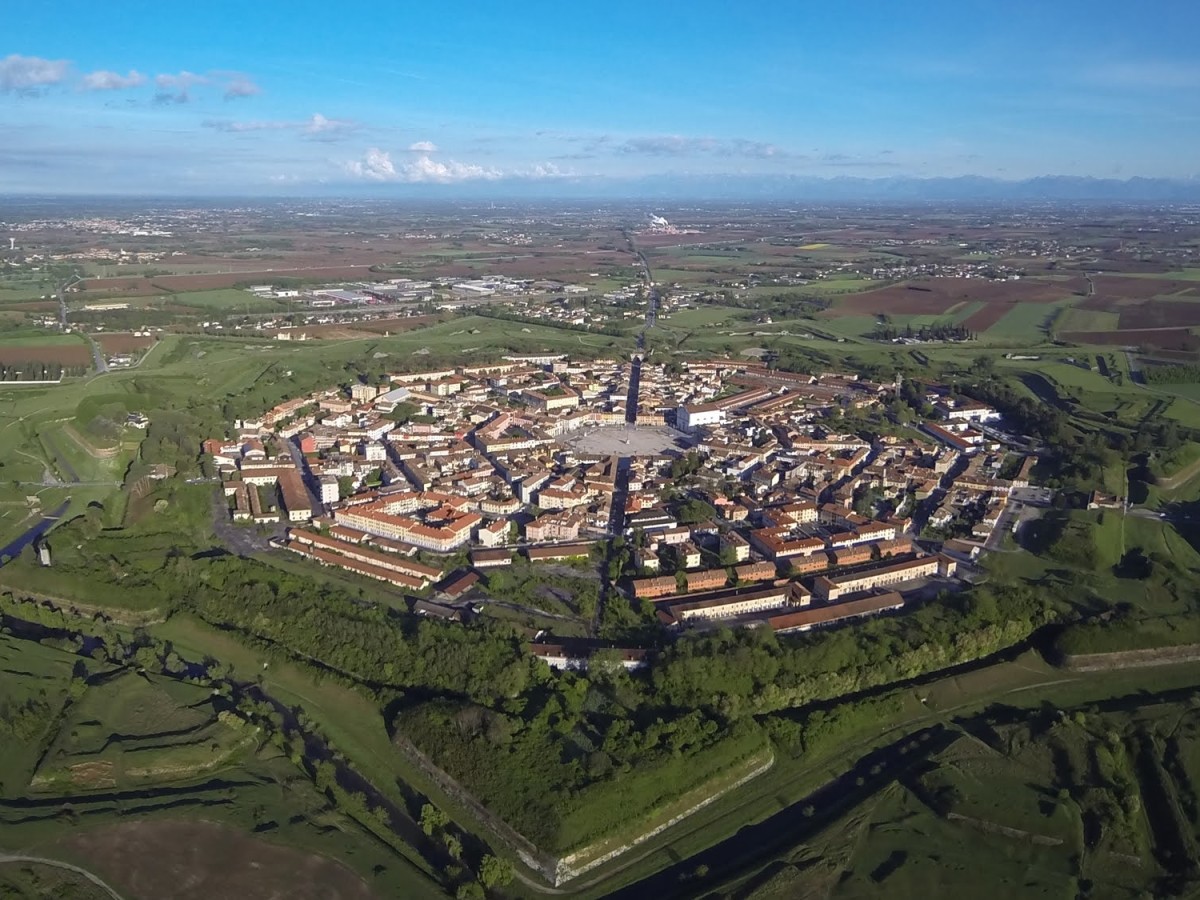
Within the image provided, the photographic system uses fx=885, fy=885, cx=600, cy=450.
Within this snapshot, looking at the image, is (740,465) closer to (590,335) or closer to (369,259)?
(590,335)

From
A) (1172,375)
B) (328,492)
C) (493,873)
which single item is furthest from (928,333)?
(493,873)

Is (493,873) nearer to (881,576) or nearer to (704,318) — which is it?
(881,576)

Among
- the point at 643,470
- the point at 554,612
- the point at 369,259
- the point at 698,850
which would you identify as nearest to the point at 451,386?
the point at 643,470

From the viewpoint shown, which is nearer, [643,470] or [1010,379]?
[643,470]

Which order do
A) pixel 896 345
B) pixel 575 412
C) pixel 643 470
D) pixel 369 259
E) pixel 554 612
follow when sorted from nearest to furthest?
pixel 554 612, pixel 643 470, pixel 575 412, pixel 896 345, pixel 369 259

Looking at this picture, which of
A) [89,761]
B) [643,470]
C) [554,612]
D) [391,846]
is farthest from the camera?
[643,470]

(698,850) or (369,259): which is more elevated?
(369,259)

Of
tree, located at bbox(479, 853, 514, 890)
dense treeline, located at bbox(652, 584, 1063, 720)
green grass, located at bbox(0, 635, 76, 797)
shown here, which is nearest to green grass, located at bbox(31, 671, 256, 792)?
green grass, located at bbox(0, 635, 76, 797)

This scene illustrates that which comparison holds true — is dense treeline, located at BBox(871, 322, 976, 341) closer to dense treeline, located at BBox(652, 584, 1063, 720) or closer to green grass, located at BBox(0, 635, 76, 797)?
dense treeline, located at BBox(652, 584, 1063, 720)
